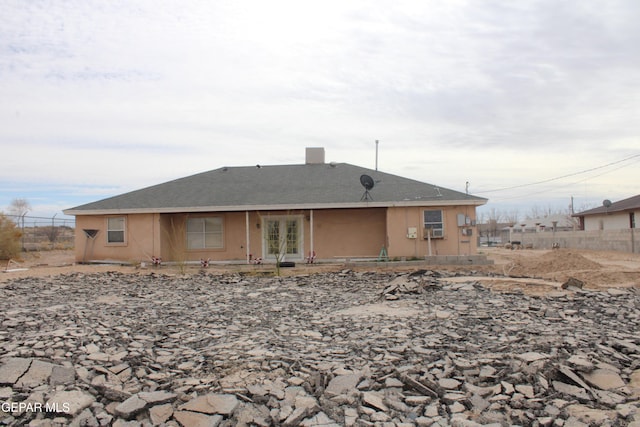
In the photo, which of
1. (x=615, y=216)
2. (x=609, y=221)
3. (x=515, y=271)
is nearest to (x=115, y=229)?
(x=515, y=271)

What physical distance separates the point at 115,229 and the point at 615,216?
31.4 metres

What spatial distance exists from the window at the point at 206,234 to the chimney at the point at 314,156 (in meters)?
6.36

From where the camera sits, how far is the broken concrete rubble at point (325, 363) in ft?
15.3

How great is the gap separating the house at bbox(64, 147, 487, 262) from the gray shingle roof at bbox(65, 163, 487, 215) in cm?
4

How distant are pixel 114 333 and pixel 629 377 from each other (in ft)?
22.3

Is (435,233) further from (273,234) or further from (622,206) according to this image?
(622,206)

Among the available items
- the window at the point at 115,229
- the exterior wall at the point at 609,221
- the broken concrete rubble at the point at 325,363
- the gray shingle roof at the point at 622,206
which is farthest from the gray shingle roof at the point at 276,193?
the exterior wall at the point at 609,221

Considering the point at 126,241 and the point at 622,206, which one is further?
the point at 622,206

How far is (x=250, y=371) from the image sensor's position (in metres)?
5.63

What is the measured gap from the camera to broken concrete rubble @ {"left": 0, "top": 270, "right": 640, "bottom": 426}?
15.3 ft

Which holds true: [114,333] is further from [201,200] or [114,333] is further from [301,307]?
[201,200]

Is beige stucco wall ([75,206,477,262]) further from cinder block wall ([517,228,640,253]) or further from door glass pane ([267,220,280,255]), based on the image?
cinder block wall ([517,228,640,253])

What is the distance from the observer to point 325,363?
5930 mm

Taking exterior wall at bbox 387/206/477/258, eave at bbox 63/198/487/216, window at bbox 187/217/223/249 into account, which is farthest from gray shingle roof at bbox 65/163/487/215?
window at bbox 187/217/223/249
